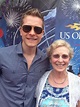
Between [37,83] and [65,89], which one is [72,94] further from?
[37,83]

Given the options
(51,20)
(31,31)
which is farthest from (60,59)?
(51,20)

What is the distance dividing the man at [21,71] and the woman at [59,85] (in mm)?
102

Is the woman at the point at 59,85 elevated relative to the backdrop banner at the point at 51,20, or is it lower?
lower

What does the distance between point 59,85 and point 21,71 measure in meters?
0.35

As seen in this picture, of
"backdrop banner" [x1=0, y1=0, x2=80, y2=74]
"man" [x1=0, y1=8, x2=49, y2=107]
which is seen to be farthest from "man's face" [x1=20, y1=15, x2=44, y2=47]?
"backdrop banner" [x1=0, y1=0, x2=80, y2=74]

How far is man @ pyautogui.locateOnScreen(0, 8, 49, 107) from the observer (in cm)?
205

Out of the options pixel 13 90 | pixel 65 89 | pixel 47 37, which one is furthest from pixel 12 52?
pixel 47 37

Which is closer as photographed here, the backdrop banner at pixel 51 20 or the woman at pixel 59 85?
the woman at pixel 59 85

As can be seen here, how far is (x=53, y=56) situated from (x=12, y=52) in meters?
0.35

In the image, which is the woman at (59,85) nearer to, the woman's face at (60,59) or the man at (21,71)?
the woman's face at (60,59)

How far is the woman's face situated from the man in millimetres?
179

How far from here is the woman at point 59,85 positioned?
204 cm

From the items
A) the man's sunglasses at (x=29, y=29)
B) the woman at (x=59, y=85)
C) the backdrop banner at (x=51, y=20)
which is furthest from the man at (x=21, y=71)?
the backdrop banner at (x=51, y=20)

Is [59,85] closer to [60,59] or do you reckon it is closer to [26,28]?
[60,59]
